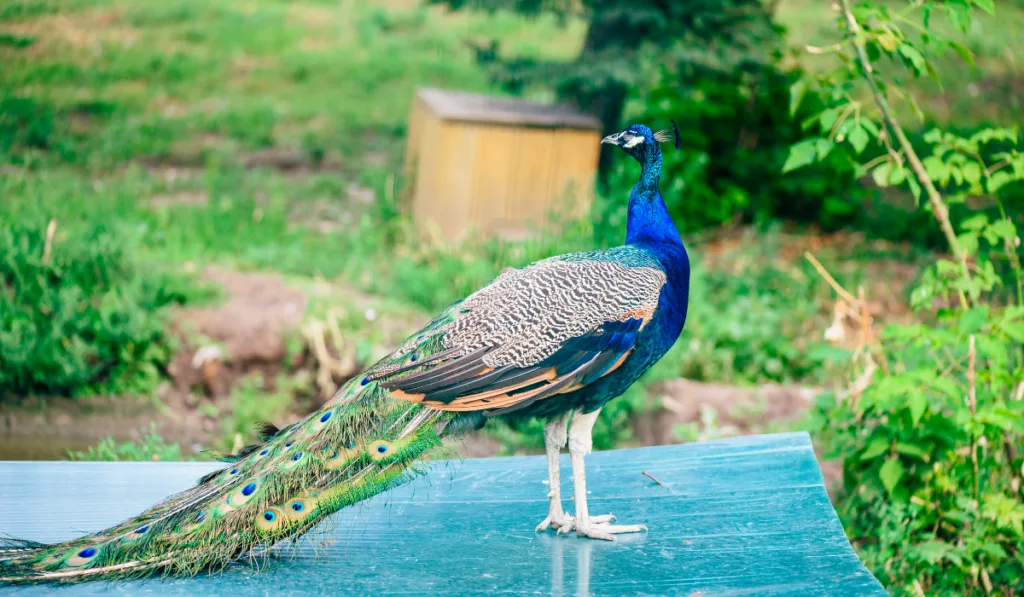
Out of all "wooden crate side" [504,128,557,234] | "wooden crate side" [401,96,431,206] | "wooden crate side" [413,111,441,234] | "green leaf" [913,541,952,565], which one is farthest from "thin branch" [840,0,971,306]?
"wooden crate side" [401,96,431,206]

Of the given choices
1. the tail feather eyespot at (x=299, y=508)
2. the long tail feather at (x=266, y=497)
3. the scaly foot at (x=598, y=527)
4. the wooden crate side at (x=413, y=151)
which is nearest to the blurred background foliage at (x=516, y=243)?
the wooden crate side at (x=413, y=151)

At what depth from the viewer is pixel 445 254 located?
18.2ft

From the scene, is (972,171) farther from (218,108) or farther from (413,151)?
(218,108)

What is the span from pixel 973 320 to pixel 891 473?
52 cm

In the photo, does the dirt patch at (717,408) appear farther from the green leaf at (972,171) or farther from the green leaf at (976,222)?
the green leaf at (972,171)

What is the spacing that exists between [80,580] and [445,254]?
330 centimetres

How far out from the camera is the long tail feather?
243cm

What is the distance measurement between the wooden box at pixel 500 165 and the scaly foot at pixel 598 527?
9.94ft

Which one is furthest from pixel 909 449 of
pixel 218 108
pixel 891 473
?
pixel 218 108

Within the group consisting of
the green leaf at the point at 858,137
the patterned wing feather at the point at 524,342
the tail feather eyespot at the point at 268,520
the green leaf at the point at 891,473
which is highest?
the green leaf at the point at 858,137

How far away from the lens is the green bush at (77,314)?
4.62 meters

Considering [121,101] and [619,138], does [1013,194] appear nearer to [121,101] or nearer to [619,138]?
[619,138]

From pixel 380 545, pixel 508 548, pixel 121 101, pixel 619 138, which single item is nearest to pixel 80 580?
Result: pixel 380 545

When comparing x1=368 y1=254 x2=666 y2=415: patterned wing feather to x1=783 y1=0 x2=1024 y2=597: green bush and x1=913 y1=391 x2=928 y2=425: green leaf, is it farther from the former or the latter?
x1=783 y1=0 x2=1024 y2=597: green bush
